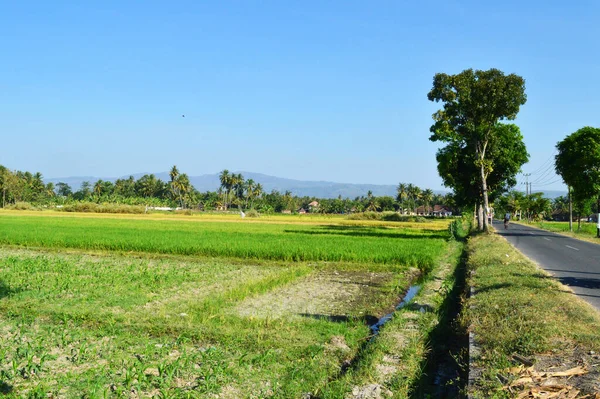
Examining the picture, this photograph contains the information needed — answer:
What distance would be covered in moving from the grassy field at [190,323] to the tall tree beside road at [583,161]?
1782 centimetres

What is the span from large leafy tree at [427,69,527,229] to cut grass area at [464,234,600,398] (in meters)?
18.9

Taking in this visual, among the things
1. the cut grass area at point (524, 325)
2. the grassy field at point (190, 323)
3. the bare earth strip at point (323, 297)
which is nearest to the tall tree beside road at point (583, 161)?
the grassy field at point (190, 323)

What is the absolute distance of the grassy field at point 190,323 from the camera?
6207 millimetres

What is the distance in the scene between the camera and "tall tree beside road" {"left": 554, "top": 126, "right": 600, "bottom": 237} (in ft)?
104

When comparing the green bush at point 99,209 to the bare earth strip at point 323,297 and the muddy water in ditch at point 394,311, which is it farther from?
the muddy water in ditch at point 394,311

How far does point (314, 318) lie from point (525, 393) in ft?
18.6

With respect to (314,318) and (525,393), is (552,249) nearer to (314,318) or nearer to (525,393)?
(314,318)

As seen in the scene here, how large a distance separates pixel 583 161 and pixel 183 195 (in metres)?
97.0

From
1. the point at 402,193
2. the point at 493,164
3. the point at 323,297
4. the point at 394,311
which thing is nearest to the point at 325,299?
the point at 323,297

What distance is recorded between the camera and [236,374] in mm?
6535

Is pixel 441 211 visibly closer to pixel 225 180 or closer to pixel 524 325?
pixel 225 180

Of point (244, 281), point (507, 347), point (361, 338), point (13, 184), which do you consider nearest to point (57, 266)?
point (244, 281)

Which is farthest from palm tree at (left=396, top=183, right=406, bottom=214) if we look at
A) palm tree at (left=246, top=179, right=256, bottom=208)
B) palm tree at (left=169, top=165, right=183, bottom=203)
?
palm tree at (left=169, top=165, right=183, bottom=203)

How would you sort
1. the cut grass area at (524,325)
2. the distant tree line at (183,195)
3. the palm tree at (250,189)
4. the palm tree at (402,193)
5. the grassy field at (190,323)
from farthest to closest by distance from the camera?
1. the palm tree at (402,193)
2. the palm tree at (250,189)
3. the distant tree line at (183,195)
4. the grassy field at (190,323)
5. the cut grass area at (524,325)
